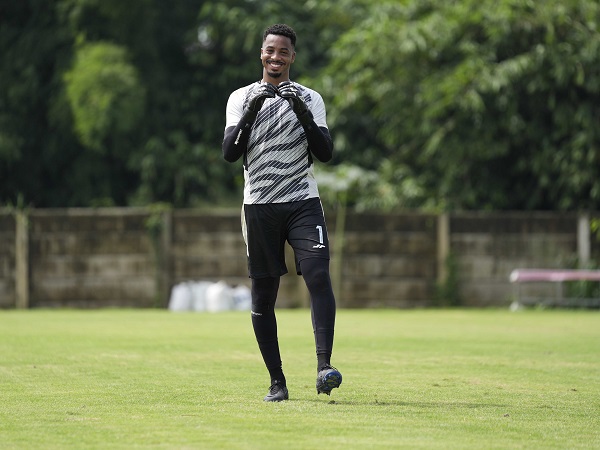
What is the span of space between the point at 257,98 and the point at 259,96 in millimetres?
16

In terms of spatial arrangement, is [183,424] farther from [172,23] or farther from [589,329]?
[172,23]

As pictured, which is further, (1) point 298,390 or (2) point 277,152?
(1) point 298,390

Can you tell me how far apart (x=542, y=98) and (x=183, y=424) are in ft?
55.6

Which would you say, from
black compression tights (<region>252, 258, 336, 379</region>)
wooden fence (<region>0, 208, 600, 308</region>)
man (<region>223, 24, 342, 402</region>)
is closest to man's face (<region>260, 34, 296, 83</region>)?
man (<region>223, 24, 342, 402</region>)

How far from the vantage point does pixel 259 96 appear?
6668 mm

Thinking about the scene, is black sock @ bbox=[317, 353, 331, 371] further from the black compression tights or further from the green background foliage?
the green background foliage

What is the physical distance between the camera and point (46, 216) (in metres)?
20.3

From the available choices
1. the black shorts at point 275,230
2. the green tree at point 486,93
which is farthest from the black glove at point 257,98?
the green tree at point 486,93

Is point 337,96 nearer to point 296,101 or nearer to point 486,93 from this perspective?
point 486,93

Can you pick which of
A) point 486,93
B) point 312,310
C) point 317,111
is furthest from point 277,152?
point 486,93

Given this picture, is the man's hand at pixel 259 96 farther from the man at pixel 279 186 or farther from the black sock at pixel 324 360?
the black sock at pixel 324 360

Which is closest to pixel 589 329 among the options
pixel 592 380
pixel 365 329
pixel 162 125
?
pixel 365 329

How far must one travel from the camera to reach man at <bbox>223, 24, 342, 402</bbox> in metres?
6.80

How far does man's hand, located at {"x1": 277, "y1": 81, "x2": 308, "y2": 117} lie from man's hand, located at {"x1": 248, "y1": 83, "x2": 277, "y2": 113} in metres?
0.05
